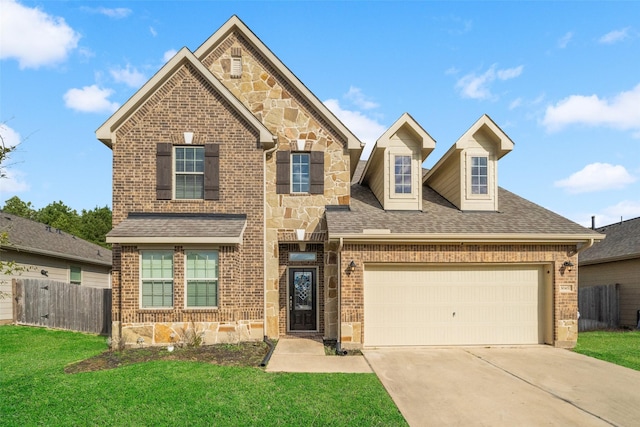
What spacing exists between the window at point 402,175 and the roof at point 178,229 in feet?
16.6

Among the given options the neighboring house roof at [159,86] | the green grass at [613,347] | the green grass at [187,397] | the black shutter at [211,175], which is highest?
the neighboring house roof at [159,86]

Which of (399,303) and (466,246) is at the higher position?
(466,246)

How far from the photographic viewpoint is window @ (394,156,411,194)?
13.1 metres

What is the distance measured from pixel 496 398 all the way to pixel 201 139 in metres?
10.1

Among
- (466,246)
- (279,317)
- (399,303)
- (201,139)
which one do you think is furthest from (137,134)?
(466,246)

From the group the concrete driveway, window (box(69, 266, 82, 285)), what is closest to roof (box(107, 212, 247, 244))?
the concrete driveway

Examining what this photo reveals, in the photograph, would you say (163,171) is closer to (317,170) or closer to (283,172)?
(283,172)

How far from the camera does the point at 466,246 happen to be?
11.4m

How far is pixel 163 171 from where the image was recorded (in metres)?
12.0

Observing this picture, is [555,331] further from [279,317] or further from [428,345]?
[279,317]

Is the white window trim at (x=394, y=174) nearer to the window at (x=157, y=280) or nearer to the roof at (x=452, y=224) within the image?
the roof at (x=452, y=224)

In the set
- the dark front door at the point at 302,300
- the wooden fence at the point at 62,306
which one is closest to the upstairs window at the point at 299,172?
the dark front door at the point at 302,300

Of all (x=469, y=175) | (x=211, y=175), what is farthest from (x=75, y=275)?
(x=469, y=175)

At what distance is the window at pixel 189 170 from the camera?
1226cm
